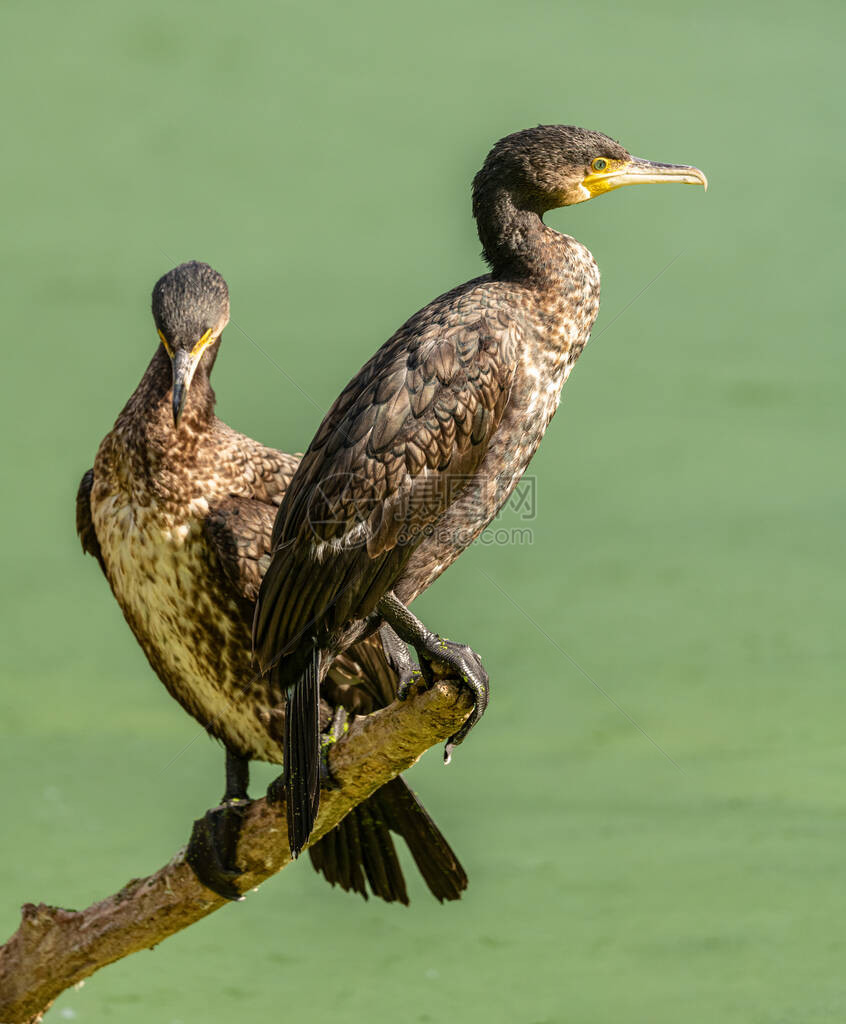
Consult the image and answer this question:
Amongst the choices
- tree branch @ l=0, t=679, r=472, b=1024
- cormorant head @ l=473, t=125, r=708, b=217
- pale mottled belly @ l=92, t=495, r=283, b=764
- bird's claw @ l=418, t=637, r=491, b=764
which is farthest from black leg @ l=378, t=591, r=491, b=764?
cormorant head @ l=473, t=125, r=708, b=217

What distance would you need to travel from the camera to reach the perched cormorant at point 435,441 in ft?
5.02

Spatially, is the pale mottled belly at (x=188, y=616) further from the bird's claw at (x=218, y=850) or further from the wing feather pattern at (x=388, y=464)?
the wing feather pattern at (x=388, y=464)

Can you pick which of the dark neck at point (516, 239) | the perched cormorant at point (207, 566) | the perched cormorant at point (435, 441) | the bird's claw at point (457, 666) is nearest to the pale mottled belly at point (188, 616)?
the perched cormorant at point (207, 566)

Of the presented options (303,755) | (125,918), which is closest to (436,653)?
(303,755)

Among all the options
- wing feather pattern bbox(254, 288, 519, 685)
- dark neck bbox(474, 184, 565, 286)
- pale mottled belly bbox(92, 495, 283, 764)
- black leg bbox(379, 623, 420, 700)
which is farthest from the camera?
pale mottled belly bbox(92, 495, 283, 764)

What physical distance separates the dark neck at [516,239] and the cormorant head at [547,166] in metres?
0.01

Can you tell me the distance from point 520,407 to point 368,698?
613 millimetres

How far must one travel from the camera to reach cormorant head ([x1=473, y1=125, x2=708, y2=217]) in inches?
65.7

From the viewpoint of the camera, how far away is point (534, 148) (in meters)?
1.67

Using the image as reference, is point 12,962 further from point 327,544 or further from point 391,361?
point 391,361

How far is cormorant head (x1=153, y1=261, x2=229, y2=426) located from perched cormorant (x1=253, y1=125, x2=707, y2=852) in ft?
1.20

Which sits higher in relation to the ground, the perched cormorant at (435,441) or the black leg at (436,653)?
the perched cormorant at (435,441)

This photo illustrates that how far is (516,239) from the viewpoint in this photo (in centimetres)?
166

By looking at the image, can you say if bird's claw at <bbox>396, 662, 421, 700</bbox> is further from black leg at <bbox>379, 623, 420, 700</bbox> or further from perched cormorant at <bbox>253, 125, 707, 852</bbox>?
black leg at <bbox>379, 623, 420, 700</bbox>
